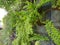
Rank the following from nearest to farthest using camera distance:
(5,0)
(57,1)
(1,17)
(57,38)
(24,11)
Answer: (57,38), (57,1), (24,11), (5,0), (1,17)

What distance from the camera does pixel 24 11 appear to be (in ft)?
6.51

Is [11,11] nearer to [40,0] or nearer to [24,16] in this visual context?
[24,16]

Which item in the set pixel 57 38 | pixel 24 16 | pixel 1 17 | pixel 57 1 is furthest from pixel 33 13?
pixel 1 17

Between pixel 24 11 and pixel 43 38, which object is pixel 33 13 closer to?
pixel 24 11

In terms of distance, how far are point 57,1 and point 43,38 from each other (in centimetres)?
44

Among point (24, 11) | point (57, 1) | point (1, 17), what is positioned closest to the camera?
point (57, 1)

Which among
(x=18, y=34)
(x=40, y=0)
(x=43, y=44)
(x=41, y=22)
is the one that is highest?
(x=40, y=0)

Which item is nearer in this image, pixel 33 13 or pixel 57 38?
pixel 57 38

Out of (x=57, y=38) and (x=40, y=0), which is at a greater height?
(x=40, y=0)

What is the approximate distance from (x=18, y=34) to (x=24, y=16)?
0.23m

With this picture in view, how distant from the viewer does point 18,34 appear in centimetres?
200

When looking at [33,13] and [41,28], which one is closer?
[33,13]

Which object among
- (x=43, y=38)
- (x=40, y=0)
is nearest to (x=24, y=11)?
(x=40, y=0)

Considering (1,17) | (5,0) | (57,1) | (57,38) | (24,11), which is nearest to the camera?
(57,38)
